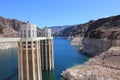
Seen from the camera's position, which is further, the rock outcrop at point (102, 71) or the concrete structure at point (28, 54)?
the concrete structure at point (28, 54)

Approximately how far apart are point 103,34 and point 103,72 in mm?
45253

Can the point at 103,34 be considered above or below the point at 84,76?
above

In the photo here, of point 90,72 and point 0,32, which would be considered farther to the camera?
point 0,32

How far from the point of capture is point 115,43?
203ft

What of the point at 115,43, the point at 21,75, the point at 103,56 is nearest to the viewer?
the point at 21,75

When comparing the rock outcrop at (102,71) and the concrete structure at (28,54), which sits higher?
the concrete structure at (28,54)

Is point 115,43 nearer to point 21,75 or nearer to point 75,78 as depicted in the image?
point 75,78

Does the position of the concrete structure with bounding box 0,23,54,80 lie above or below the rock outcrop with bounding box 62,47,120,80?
above

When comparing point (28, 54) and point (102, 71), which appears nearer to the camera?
point (28, 54)

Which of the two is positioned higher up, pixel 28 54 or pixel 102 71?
pixel 28 54

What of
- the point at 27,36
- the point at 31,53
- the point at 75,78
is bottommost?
the point at 75,78

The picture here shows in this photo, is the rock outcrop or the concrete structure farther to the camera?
the concrete structure

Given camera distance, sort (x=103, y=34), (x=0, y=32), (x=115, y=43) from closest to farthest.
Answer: (x=115, y=43) < (x=103, y=34) < (x=0, y=32)

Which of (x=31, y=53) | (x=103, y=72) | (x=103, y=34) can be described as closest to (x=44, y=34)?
(x=31, y=53)
